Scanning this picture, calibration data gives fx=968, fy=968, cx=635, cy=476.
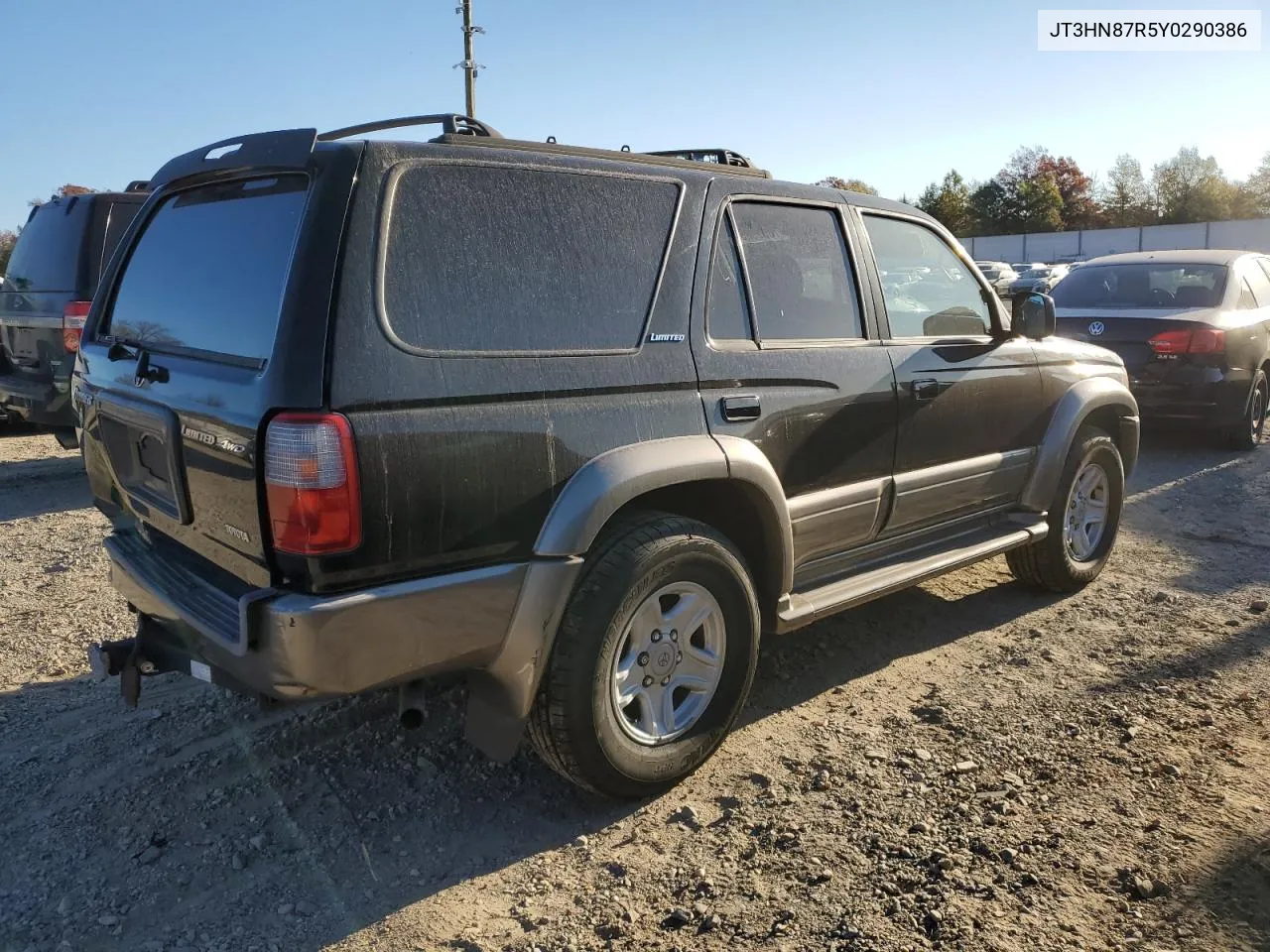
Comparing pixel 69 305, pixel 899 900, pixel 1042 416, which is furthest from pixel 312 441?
pixel 69 305

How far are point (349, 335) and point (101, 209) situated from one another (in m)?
Answer: 5.70

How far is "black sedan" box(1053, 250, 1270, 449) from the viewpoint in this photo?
808cm

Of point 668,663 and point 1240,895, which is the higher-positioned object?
point 668,663

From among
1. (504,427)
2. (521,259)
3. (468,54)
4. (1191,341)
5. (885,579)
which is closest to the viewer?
(504,427)

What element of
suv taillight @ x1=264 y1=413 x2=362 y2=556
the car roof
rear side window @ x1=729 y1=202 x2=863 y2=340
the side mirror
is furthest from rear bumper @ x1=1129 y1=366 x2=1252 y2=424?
suv taillight @ x1=264 y1=413 x2=362 y2=556

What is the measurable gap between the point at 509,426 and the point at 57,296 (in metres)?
5.77

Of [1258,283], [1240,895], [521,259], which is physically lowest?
[1240,895]

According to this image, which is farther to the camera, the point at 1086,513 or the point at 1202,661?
the point at 1086,513

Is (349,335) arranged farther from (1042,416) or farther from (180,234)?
(1042,416)

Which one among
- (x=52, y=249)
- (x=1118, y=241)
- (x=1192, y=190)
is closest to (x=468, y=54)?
(x=52, y=249)

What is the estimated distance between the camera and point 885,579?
12.4ft

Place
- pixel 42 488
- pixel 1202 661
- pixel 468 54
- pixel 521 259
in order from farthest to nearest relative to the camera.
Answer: pixel 468 54 → pixel 42 488 → pixel 1202 661 → pixel 521 259

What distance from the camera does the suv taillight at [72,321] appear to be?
21.8 feet

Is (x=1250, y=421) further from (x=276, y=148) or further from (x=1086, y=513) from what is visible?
(x=276, y=148)
